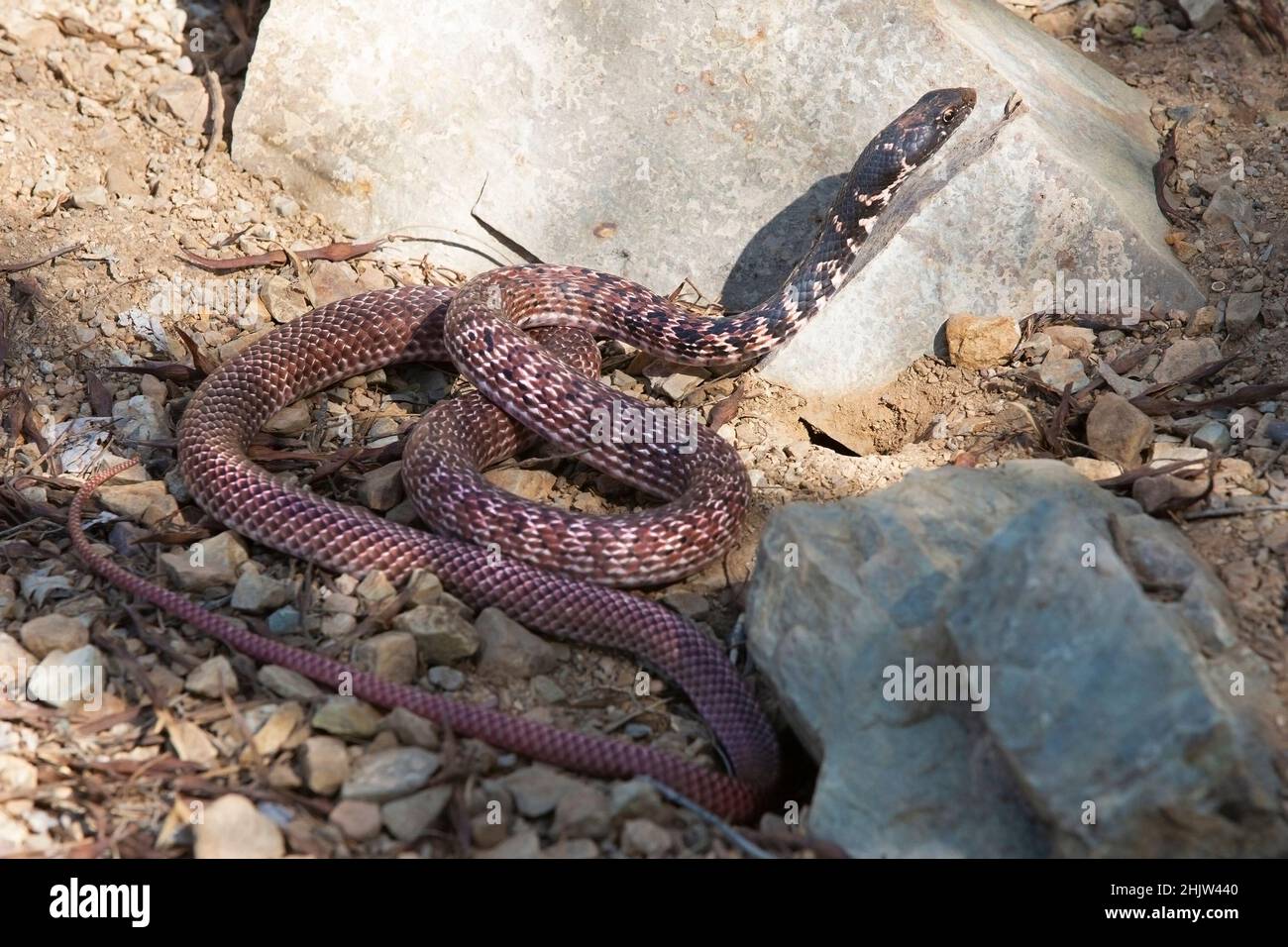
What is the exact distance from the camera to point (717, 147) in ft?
23.5

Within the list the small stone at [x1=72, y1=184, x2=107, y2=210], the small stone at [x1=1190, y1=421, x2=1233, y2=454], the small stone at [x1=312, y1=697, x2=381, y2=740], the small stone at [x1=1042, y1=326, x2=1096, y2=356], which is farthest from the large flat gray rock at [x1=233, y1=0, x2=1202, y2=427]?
the small stone at [x1=312, y1=697, x2=381, y2=740]

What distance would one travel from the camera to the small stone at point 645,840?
13.2ft

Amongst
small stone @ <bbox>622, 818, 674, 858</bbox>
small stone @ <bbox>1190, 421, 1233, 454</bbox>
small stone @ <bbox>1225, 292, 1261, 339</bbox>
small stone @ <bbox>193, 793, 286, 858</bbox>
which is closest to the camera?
small stone @ <bbox>193, 793, 286, 858</bbox>

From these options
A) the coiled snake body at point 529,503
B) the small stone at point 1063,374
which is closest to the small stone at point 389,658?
the coiled snake body at point 529,503

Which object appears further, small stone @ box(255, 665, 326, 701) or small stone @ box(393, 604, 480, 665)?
small stone @ box(393, 604, 480, 665)

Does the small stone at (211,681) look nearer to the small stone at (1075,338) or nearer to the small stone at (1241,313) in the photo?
the small stone at (1075,338)

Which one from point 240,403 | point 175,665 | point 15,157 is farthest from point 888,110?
point 15,157

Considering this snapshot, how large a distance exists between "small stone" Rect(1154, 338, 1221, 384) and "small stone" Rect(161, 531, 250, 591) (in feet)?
16.0

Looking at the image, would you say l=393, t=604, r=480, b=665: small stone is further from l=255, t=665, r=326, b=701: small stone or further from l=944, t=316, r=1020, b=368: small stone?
l=944, t=316, r=1020, b=368: small stone

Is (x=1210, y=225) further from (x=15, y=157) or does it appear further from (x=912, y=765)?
(x=15, y=157)

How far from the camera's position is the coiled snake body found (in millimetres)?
4660

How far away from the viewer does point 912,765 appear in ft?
13.5

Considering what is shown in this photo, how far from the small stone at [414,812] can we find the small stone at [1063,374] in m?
3.96

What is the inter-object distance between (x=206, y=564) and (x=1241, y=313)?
220 inches
